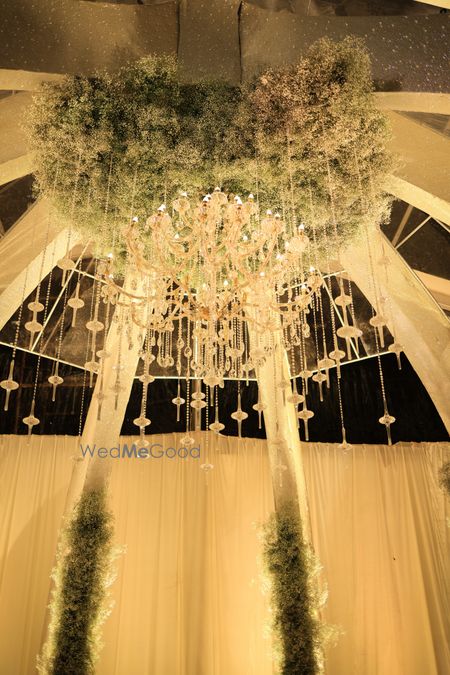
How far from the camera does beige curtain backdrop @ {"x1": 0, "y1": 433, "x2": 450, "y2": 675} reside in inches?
342

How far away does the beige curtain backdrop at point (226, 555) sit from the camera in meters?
8.68

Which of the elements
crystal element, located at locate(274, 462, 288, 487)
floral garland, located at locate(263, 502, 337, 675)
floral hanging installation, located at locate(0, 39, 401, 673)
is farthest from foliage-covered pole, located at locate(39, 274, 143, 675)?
crystal element, located at locate(274, 462, 288, 487)

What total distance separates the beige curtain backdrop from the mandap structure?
36 mm

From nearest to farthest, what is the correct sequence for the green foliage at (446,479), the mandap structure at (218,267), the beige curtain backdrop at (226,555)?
1. the mandap structure at (218,267)
2. the green foliage at (446,479)
3. the beige curtain backdrop at (226,555)

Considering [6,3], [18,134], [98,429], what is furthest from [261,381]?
[6,3]

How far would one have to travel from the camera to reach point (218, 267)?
568 cm

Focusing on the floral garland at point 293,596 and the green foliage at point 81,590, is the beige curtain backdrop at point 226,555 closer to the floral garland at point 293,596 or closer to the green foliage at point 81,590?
the floral garland at point 293,596

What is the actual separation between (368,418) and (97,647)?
6026 millimetres

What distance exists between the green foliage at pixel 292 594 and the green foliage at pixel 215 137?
11.0 feet

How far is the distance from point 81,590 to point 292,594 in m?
2.07

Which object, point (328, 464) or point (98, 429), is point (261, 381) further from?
point (328, 464)

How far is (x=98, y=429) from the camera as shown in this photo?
6500 mm

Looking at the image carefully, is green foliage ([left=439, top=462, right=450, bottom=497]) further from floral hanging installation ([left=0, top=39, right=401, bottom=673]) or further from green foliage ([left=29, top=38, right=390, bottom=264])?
green foliage ([left=29, top=38, right=390, bottom=264])

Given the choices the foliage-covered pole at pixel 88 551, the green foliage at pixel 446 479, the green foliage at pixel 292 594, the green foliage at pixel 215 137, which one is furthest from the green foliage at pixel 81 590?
the green foliage at pixel 446 479
